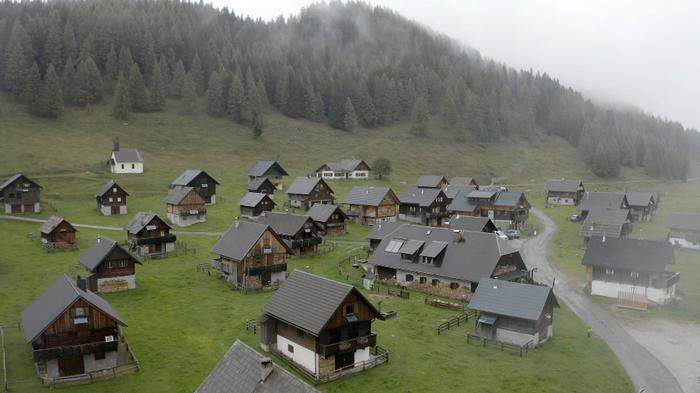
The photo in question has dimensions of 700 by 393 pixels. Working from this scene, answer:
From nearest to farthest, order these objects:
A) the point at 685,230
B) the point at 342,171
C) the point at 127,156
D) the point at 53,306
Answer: the point at 53,306 < the point at 685,230 < the point at 127,156 < the point at 342,171

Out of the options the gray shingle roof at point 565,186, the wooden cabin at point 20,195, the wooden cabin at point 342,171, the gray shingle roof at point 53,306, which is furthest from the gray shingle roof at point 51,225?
the gray shingle roof at point 565,186

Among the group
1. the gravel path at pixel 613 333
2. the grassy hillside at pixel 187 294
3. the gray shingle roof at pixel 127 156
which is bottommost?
the gravel path at pixel 613 333

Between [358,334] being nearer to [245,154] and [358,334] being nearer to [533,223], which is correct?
[533,223]

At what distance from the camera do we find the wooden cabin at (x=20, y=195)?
8225cm

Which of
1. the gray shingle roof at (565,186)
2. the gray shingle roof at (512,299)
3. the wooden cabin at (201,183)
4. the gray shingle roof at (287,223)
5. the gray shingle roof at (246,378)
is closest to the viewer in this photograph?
the gray shingle roof at (246,378)

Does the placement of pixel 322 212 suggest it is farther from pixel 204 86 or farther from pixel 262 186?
pixel 204 86

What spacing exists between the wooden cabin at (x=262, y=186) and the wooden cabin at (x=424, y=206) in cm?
2621

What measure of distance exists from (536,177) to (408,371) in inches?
5247

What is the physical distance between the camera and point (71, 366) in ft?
122

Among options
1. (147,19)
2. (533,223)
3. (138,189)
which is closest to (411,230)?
(533,223)

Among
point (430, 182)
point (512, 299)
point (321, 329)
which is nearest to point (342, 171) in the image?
point (430, 182)

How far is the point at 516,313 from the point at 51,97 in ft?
426

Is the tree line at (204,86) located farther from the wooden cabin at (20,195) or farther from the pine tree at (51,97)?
the wooden cabin at (20,195)

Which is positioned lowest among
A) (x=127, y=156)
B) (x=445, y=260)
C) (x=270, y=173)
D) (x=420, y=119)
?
(x=445, y=260)
